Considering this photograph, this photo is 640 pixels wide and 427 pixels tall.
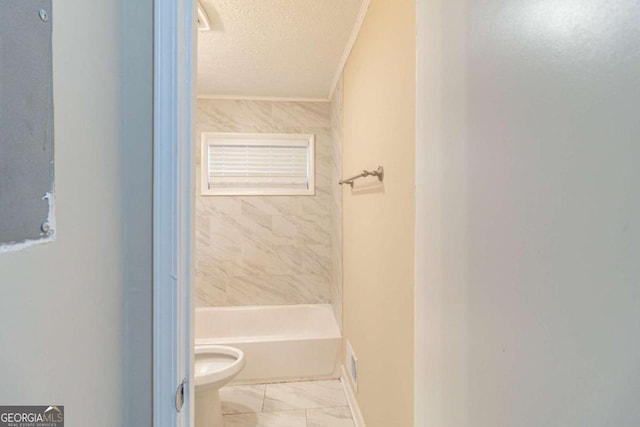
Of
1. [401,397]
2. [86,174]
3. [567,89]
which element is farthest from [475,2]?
[401,397]

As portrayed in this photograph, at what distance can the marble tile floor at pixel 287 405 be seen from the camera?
76.1 inches

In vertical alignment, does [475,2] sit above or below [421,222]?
above

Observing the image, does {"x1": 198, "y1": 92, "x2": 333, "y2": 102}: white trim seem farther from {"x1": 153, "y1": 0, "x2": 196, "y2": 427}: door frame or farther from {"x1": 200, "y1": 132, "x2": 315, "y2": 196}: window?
{"x1": 153, "y1": 0, "x2": 196, "y2": 427}: door frame

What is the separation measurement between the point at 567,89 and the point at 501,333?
42 centimetres

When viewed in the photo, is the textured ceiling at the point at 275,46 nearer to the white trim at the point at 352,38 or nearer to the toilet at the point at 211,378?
the white trim at the point at 352,38

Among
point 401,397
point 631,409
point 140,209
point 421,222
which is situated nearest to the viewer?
point 631,409

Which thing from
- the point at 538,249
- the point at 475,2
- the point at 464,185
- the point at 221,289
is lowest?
the point at 221,289

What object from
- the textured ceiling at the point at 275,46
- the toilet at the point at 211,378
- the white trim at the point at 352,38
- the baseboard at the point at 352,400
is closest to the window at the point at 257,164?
the textured ceiling at the point at 275,46

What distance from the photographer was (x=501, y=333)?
1.80 feet

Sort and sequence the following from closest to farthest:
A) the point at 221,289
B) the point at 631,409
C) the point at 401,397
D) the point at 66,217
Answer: the point at 631,409 < the point at 66,217 < the point at 401,397 < the point at 221,289

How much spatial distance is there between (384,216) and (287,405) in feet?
5.40

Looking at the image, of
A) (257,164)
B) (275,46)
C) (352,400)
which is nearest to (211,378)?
(352,400)

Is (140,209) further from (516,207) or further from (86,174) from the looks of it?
(516,207)
